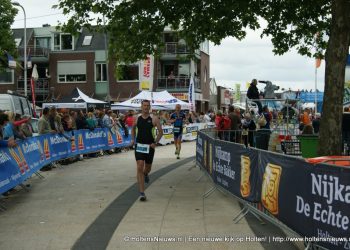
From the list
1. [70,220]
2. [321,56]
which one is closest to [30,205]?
[70,220]

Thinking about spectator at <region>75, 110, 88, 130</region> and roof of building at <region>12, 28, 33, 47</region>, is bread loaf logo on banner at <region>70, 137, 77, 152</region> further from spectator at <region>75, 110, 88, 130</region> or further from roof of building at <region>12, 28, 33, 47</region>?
roof of building at <region>12, 28, 33, 47</region>

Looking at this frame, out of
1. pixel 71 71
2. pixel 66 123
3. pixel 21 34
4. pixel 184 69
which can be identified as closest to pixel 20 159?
pixel 66 123

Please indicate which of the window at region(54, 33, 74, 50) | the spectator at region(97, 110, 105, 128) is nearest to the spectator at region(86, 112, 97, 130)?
the spectator at region(97, 110, 105, 128)

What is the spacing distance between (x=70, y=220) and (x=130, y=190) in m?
3.03

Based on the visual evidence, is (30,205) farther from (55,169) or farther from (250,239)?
(55,169)

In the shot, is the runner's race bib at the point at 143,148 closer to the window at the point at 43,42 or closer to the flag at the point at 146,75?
the flag at the point at 146,75

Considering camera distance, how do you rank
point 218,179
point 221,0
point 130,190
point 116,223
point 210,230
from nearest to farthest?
point 210,230, point 116,223, point 218,179, point 130,190, point 221,0

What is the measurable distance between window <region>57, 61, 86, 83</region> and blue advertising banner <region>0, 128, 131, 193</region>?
3018cm

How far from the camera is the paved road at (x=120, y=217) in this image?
710cm

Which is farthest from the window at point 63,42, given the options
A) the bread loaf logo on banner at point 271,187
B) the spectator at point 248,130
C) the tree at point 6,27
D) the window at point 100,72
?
the bread loaf logo on banner at point 271,187

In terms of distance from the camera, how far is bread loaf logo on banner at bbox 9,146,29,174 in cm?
1052

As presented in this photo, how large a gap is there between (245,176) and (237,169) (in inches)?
18.8

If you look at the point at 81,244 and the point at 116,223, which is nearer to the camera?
the point at 81,244

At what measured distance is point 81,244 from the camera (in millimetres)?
6992
